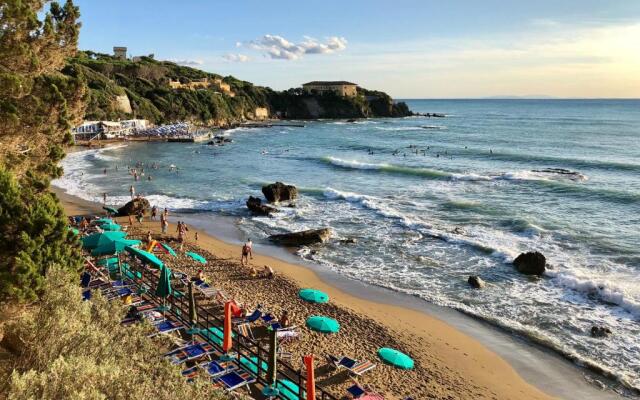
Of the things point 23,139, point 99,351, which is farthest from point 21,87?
point 99,351

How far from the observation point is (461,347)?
48.8ft

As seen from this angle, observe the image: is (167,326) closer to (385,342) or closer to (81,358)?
(385,342)

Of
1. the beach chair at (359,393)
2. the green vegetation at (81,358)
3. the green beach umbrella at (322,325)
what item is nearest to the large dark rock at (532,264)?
the green beach umbrella at (322,325)

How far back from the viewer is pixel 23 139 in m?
12.1

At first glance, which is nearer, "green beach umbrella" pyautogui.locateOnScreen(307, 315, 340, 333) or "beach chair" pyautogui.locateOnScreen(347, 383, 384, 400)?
"beach chair" pyautogui.locateOnScreen(347, 383, 384, 400)

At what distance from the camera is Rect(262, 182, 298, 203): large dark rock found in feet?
113

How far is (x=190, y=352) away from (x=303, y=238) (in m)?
13.9

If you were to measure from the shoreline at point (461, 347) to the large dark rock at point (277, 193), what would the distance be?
546 inches

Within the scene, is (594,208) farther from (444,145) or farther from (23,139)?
(444,145)

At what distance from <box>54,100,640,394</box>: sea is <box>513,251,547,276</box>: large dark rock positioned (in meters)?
0.34

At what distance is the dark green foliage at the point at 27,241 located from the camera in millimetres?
8906

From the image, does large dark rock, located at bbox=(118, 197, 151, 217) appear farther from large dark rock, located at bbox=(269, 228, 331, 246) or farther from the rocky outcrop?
the rocky outcrop

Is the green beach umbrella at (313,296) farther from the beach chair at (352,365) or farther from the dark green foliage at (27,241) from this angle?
the dark green foliage at (27,241)

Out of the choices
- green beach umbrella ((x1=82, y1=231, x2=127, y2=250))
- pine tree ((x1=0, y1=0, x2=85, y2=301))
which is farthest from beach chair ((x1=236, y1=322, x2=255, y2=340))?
green beach umbrella ((x1=82, y1=231, x2=127, y2=250))
